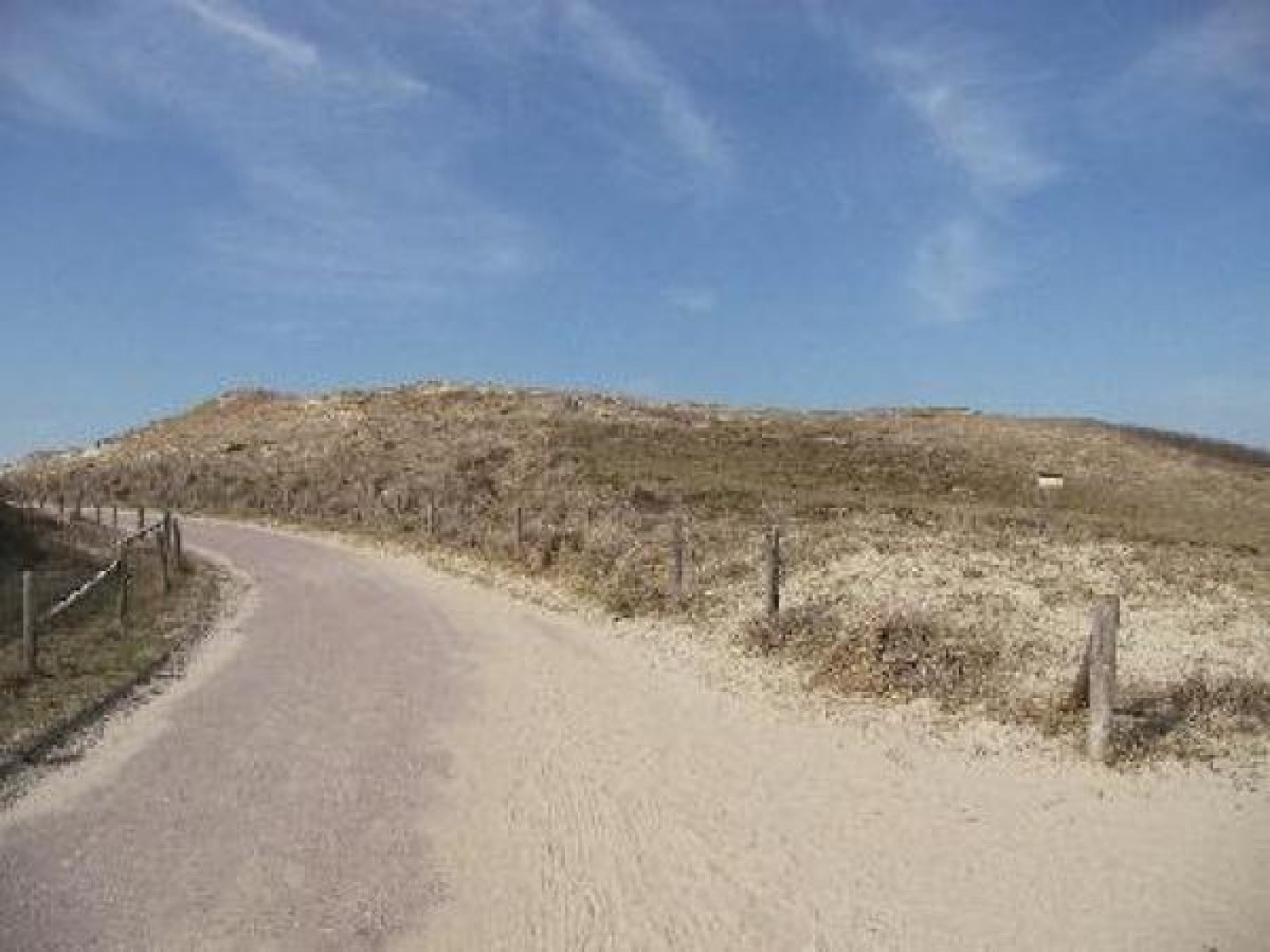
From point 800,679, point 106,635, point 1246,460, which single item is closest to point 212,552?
point 106,635

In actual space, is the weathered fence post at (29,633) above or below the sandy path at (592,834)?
above

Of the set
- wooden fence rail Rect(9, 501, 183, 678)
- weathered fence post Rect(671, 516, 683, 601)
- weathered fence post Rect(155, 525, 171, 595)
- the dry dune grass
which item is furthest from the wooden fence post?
weathered fence post Rect(155, 525, 171, 595)

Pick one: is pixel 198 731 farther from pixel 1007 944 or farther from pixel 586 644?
pixel 1007 944

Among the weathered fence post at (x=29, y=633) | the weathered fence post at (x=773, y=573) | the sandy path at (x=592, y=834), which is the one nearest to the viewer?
the sandy path at (x=592, y=834)

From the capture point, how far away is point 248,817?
530 inches

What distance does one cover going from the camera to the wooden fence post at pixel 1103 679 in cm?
1602

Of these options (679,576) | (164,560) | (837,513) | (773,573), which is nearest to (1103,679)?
(773,573)

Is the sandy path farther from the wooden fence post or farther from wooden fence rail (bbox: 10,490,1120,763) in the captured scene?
wooden fence rail (bbox: 10,490,1120,763)

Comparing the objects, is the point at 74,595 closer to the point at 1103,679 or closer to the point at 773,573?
the point at 773,573

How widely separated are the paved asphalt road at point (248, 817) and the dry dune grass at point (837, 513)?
692 cm

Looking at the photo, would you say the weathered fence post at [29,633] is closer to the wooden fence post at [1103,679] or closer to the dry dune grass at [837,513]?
the dry dune grass at [837,513]

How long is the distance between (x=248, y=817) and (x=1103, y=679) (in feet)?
30.0

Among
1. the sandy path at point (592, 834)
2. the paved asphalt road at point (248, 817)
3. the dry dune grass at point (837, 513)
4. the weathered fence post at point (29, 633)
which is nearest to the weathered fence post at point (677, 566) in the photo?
the dry dune grass at point (837, 513)

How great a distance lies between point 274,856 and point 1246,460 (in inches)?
3134
